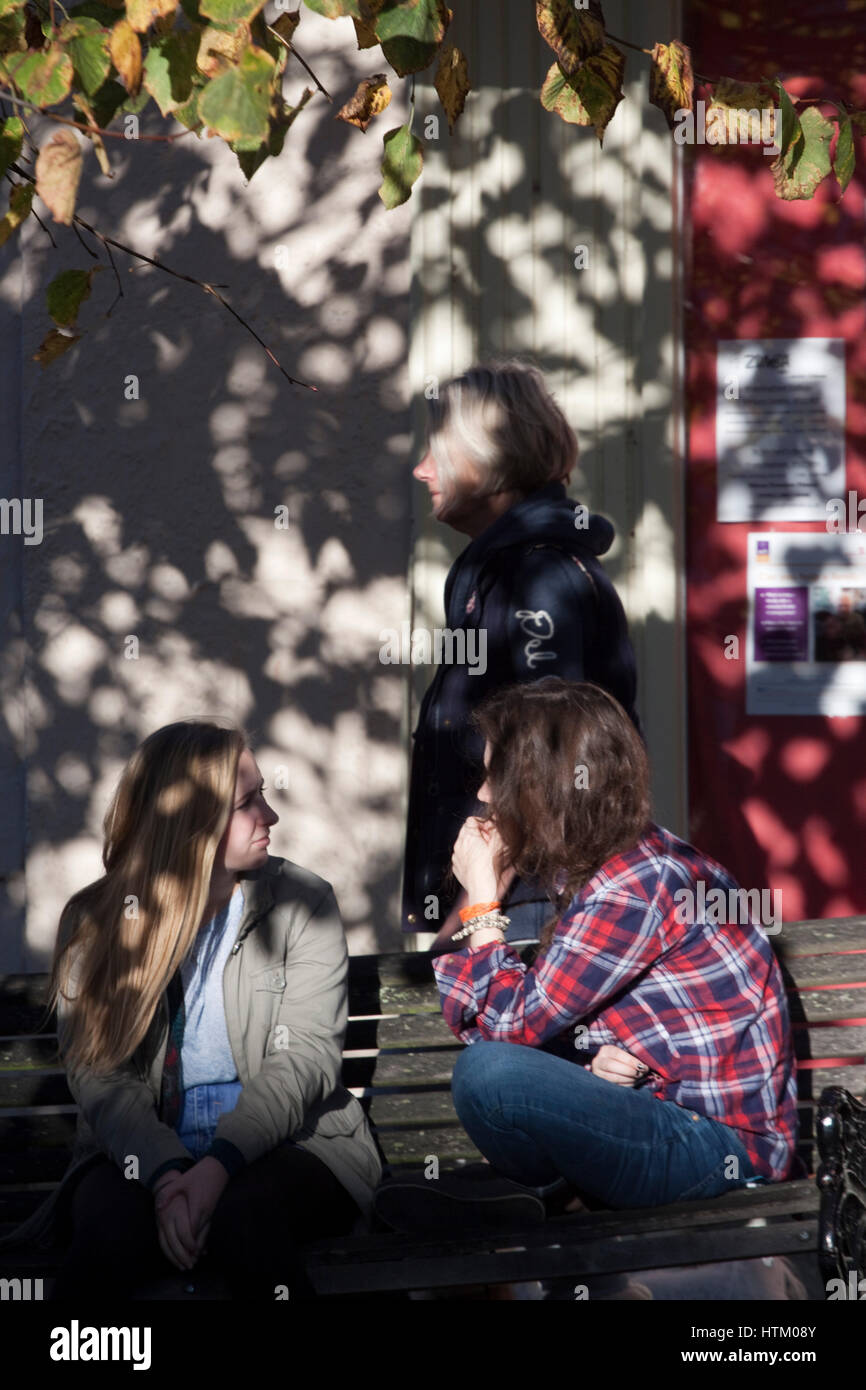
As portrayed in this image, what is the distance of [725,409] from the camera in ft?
18.2

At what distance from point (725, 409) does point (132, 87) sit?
12.9 ft

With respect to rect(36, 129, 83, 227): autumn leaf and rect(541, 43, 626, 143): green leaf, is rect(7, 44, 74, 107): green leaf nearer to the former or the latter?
rect(36, 129, 83, 227): autumn leaf

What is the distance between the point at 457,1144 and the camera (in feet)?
11.3

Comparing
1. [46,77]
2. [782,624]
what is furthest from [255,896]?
[782,624]

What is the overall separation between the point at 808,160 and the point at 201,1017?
6.44ft

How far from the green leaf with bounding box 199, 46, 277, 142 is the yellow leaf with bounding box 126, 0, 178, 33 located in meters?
0.15

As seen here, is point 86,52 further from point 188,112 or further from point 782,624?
point 782,624

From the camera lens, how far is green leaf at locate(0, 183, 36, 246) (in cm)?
211

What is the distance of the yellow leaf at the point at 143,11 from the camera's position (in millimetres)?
1913

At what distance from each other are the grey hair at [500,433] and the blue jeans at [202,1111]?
1.39 meters

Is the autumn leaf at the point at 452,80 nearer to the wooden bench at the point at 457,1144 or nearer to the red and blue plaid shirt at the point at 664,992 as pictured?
the red and blue plaid shirt at the point at 664,992

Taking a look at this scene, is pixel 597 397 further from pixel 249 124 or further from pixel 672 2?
pixel 249 124
